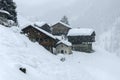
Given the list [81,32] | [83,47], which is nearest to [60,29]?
[81,32]

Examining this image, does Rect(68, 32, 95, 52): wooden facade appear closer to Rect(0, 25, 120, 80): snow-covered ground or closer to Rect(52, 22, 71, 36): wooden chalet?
Rect(52, 22, 71, 36): wooden chalet

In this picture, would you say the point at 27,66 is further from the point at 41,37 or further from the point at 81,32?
the point at 81,32

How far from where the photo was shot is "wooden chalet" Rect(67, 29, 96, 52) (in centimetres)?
9378

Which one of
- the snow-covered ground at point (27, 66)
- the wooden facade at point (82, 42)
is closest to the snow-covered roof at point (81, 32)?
the wooden facade at point (82, 42)

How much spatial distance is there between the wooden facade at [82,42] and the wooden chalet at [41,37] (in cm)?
1716

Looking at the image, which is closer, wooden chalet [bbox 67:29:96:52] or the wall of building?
the wall of building

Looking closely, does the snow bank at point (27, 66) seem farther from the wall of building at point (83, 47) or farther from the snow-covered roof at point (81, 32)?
the snow-covered roof at point (81, 32)

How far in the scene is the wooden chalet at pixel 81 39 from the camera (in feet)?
308

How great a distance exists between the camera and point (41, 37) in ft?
257

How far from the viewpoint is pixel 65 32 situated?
357 feet

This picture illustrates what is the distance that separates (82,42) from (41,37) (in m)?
20.3

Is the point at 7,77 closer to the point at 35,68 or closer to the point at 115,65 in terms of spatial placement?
the point at 35,68

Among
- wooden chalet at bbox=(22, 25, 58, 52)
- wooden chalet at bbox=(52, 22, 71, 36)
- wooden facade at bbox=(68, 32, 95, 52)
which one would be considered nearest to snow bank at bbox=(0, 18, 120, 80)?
wooden chalet at bbox=(22, 25, 58, 52)

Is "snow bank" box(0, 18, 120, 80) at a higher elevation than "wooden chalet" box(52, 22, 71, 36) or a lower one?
higher
